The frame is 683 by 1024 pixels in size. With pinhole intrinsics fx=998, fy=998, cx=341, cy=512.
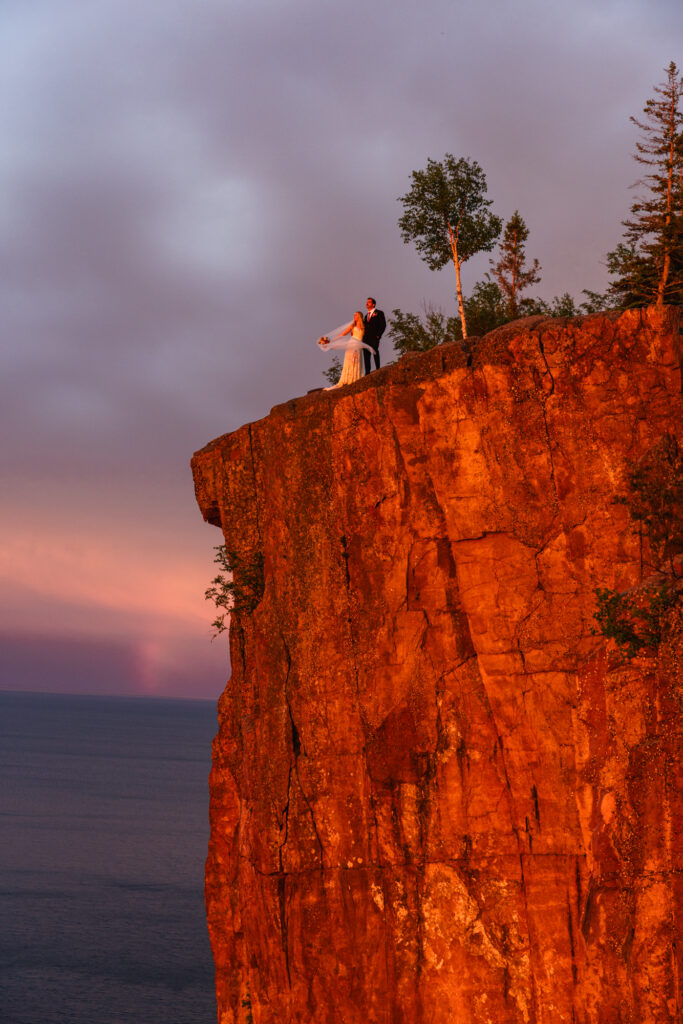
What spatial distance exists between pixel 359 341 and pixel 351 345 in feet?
1.12

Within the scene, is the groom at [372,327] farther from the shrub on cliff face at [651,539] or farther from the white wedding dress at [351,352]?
the shrub on cliff face at [651,539]

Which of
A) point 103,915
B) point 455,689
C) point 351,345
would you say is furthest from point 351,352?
point 103,915

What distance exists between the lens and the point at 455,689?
81.0 ft

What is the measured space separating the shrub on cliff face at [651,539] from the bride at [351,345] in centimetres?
965

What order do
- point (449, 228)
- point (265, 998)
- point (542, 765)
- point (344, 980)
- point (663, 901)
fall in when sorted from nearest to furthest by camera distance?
point (663, 901), point (542, 765), point (344, 980), point (265, 998), point (449, 228)

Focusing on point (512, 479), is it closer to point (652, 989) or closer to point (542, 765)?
point (542, 765)

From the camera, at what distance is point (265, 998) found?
87.9ft

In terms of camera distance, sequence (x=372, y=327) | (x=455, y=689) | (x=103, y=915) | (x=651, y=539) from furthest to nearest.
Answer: (x=103, y=915), (x=372, y=327), (x=455, y=689), (x=651, y=539)

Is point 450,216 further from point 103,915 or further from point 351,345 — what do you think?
point 103,915

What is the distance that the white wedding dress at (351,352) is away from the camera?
29453 mm

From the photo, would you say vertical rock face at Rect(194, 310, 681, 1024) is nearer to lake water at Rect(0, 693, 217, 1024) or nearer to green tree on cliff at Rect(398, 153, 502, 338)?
green tree on cliff at Rect(398, 153, 502, 338)

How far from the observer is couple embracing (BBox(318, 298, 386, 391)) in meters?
29.6

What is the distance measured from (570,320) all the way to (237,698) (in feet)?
52.8

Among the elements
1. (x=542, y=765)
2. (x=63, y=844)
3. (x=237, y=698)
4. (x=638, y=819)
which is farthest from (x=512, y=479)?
(x=63, y=844)
